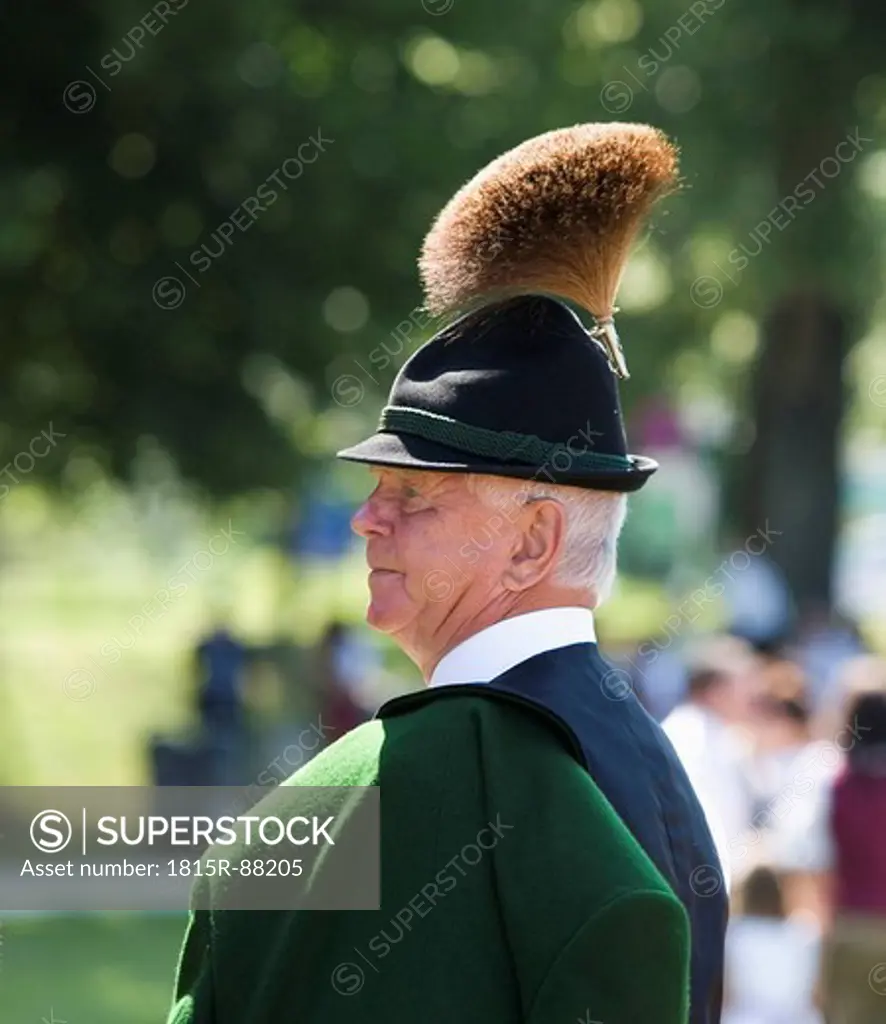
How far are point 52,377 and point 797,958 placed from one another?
681 centimetres

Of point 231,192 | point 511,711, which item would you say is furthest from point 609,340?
point 231,192

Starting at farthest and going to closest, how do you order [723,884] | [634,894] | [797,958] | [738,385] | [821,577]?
[738,385], [821,577], [797,958], [723,884], [634,894]

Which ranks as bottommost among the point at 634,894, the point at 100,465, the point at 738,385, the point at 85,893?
the point at 634,894

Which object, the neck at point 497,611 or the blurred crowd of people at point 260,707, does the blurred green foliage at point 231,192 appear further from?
the neck at point 497,611

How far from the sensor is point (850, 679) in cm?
634

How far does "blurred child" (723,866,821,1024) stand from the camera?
19.0 feet

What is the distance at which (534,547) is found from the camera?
223 centimetres

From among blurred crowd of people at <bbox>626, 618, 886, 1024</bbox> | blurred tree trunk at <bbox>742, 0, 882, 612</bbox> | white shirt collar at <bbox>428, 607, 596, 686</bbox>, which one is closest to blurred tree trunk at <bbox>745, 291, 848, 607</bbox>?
blurred tree trunk at <bbox>742, 0, 882, 612</bbox>

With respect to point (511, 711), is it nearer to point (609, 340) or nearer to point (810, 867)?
point (609, 340)

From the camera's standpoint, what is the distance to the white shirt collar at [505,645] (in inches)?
86.6

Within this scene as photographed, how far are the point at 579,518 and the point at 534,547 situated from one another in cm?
7

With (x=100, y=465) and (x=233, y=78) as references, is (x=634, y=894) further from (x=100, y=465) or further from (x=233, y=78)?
(x=100, y=465)

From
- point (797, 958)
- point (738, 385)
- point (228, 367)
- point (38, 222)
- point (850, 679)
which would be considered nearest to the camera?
point (797, 958)

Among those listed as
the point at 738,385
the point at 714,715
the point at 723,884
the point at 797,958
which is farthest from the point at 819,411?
the point at 723,884
